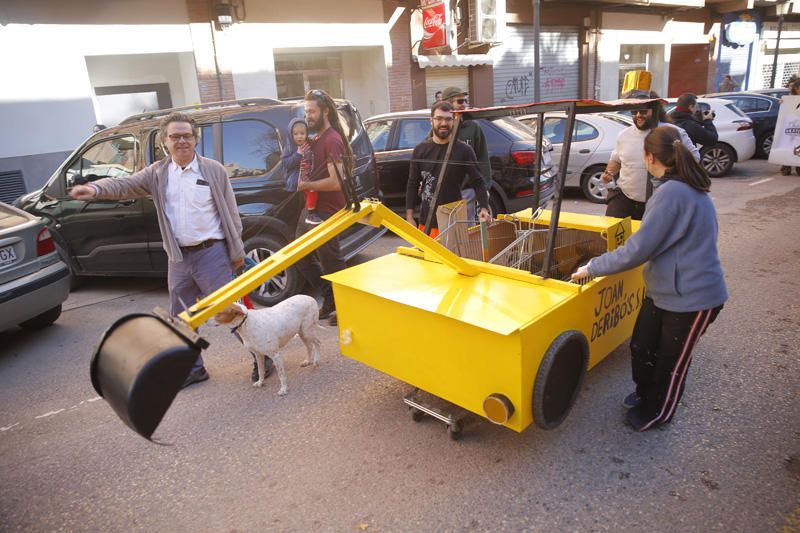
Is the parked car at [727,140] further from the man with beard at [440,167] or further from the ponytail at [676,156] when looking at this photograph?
the ponytail at [676,156]

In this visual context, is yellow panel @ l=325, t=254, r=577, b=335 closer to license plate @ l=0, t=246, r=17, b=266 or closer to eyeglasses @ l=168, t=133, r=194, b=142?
eyeglasses @ l=168, t=133, r=194, b=142

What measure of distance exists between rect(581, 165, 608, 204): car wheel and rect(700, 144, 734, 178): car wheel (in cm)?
321

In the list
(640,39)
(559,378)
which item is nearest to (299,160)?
(559,378)

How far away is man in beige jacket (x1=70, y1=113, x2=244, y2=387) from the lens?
3.43m

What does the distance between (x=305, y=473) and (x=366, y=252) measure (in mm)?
4390

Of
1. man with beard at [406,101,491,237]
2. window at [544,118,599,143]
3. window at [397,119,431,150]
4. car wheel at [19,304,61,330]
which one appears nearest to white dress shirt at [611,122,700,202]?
man with beard at [406,101,491,237]

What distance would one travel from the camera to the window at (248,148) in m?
5.13

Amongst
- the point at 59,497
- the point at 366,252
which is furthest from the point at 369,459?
the point at 366,252

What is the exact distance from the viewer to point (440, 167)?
447 centimetres

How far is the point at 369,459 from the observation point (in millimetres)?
2982

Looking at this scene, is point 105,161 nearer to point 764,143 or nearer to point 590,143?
point 590,143

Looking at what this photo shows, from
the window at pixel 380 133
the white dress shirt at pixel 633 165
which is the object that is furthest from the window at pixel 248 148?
the white dress shirt at pixel 633 165

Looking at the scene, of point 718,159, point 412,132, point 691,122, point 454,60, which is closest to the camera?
point 691,122

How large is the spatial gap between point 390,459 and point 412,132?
5.37 m
